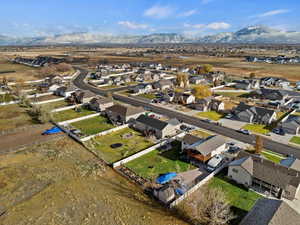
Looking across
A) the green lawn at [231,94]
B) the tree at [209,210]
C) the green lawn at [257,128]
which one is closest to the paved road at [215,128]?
the green lawn at [257,128]

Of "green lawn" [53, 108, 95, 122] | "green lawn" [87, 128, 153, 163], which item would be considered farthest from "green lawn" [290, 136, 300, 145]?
"green lawn" [53, 108, 95, 122]

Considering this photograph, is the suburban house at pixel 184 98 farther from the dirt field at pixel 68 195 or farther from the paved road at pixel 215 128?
the dirt field at pixel 68 195

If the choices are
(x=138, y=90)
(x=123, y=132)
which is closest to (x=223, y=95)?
(x=138, y=90)

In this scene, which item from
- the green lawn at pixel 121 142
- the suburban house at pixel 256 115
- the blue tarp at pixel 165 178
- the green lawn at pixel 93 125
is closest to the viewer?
the blue tarp at pixel 165 178

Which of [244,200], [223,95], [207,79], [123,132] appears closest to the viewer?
[244,200]

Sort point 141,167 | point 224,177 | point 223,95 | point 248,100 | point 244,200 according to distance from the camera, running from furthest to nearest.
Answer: point 223,95 → point 248,100 → point 141,167 → point 224,177 → point 244,200

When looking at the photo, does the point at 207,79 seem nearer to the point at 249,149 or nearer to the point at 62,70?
the point at 249,149

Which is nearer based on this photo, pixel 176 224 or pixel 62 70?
pixel 176 224
